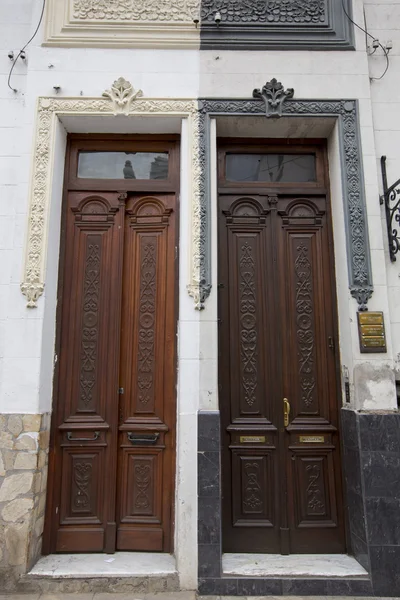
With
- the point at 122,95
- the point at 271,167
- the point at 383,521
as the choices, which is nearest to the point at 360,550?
the point at 383,521

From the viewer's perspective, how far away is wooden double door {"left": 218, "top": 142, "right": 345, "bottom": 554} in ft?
14.5

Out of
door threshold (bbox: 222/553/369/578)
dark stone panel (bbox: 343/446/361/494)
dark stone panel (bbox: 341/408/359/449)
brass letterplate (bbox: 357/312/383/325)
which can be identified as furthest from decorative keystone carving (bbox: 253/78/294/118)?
door threshold (bbox: 222/553/369/578)

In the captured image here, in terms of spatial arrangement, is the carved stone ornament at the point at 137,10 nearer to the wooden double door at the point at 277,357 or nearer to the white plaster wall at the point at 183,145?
the white plaster wall at the point at 183,145

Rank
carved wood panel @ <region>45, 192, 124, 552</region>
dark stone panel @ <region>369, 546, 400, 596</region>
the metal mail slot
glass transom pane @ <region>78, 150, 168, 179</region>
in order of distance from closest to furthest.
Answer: dark stone panel @ <region>369, 546, 400, 596</region> < carved wood panel @ <region>45, 192, 124, 552</region> < the metal mail slot < glass transom pane @ <region>78, 150, 168, 179</region>

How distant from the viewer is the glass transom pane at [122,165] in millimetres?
4988

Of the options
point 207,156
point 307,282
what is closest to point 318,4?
point 207,156

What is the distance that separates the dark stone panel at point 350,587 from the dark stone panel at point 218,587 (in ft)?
2.70

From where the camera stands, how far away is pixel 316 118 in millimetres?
4754

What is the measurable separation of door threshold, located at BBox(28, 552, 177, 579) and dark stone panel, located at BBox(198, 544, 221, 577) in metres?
0.25

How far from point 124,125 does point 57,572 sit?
4.33 meters

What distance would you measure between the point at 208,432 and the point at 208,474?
1.19 feet

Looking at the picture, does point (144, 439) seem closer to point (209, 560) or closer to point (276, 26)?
point (209, 560)

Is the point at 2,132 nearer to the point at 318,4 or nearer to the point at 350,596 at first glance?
the point at 318,4

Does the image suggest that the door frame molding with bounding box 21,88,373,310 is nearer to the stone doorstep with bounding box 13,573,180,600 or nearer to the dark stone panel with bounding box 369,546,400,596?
the dark stone panel with bounding box 369,546,400,596
